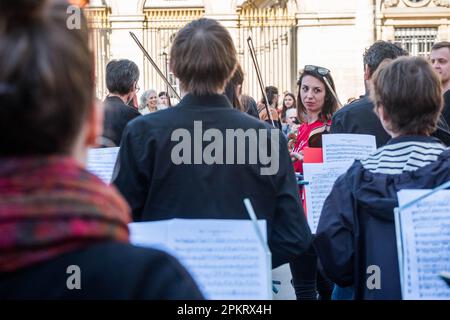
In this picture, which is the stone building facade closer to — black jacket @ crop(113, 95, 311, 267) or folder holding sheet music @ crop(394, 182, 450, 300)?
black jacket @ crop(113, 95, 311, 267)

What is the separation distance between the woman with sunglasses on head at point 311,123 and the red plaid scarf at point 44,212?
14.9 feet

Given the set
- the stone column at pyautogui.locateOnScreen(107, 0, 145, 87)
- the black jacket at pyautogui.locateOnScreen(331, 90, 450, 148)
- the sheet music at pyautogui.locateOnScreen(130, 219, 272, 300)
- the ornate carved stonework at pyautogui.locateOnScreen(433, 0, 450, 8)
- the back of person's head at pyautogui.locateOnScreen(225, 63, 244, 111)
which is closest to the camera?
the sheet music at pyautogui.locateOnScreen(130, 219, 272, 300)

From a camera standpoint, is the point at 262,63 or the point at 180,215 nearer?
the point at 180,215

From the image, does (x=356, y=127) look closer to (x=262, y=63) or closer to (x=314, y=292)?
(x=314, y=292)

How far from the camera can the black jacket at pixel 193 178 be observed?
11.1 feet

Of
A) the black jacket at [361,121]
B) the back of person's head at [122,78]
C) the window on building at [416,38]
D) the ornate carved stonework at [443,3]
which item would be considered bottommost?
the black jacket at [361,121]

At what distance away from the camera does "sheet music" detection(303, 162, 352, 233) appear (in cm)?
484

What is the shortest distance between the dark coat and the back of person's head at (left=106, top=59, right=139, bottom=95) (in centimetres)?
359

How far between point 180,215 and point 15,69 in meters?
1.95

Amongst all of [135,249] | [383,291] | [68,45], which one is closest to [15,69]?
[68,45]

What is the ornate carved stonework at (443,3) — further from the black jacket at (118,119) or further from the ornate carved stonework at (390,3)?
the black jacket at (118,119)

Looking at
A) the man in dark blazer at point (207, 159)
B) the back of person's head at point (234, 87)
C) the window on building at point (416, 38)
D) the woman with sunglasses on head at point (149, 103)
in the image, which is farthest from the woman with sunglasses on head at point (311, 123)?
the window on building at point (416, 38)

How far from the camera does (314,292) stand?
20.1ft

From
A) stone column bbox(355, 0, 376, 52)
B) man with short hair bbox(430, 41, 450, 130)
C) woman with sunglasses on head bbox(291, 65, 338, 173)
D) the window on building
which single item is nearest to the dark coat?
woman with sunglasses on head bbox(291, 65, 338, 173)
